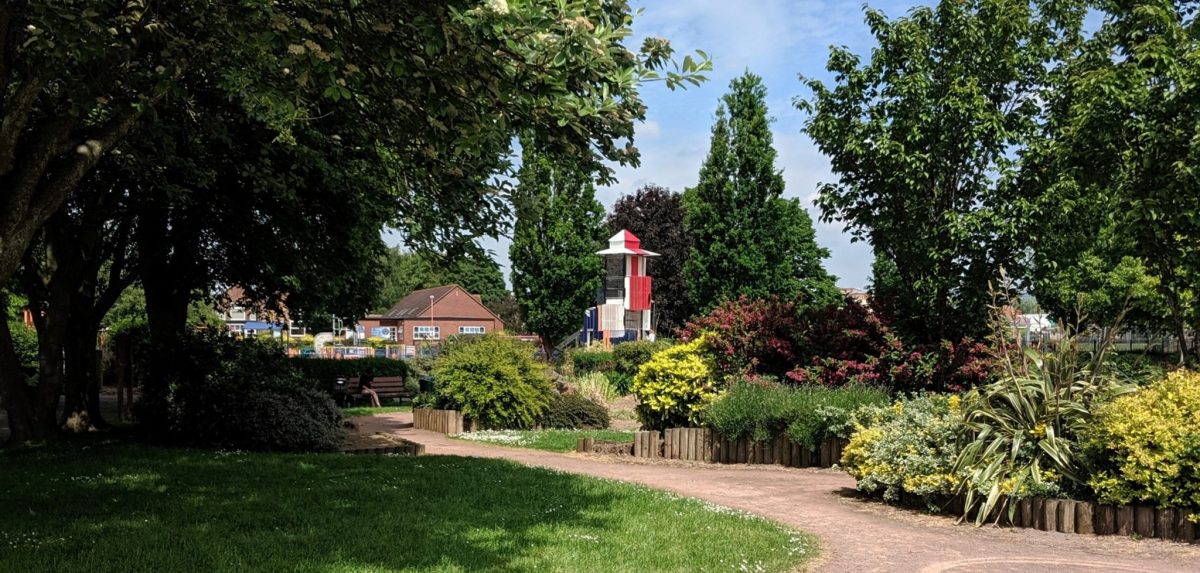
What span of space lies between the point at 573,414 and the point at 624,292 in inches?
867

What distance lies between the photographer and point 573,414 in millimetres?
18062

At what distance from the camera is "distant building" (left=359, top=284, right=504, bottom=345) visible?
78.5 metres

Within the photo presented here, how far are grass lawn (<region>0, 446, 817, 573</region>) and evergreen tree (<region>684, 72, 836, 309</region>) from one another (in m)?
27.3

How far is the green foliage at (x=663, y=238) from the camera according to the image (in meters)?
46.8

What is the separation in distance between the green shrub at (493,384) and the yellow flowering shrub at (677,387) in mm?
3513

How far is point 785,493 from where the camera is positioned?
10.0 meters

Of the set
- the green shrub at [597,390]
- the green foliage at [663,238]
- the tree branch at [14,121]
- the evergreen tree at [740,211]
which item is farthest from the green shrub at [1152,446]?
the green foliage at [663,238]

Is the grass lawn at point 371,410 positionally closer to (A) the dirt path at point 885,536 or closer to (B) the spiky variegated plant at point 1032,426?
(A) the dirt path at point 885,536

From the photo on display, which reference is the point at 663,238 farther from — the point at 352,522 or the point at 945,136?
the point at 352,522

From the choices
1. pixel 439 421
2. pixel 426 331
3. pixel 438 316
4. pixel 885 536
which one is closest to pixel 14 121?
pixel 885 536

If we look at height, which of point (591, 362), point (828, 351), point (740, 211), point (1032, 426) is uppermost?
point (740, 211)

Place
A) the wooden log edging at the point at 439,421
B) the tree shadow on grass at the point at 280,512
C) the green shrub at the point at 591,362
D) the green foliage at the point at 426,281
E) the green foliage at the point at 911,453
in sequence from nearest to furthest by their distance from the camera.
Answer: the tree shadow on grass at the point at 280,512 → the green foliage at the point at 911,453 → the wooden log edging at the point at 439,421 → the green shrub at the point at 591,362 → the green foliage at the point at 426,281

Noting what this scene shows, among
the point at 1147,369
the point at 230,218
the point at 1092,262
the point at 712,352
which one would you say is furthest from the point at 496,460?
the point at 1092,262

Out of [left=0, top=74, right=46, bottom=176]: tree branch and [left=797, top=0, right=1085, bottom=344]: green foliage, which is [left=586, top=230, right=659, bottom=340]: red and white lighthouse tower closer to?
[left=797, top=0, right=1085, bottom=344]: green foliage
